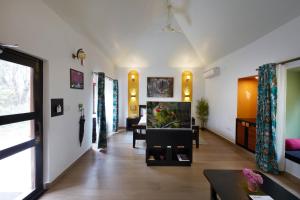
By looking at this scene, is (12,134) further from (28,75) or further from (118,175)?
(118,175)

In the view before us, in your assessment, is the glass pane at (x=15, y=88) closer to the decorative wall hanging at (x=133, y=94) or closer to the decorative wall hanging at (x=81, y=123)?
the decorative wall hanging at (x=81, y=123)

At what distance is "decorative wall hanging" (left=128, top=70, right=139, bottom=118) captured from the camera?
7.27 meters

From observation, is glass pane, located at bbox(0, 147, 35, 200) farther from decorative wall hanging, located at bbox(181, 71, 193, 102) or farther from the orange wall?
decorative wall hanging, located at bbox(181, 71, 193, 102)

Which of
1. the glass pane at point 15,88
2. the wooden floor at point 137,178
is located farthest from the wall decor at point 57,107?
the wooden floor at point 137,178

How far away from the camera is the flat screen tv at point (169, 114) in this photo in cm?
343

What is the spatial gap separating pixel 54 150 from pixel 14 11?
202 cm

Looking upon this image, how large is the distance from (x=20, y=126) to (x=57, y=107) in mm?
689

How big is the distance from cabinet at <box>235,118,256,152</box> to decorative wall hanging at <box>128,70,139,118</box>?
4.09 metres

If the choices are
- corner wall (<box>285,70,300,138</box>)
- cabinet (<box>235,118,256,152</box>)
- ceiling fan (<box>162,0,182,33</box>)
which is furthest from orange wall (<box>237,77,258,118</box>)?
ceiling fan (<box>162,0,182,33</box>)

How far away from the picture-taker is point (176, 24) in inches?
198

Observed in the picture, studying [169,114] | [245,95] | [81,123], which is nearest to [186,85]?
[245,95]

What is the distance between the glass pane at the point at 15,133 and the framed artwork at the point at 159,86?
5.28m

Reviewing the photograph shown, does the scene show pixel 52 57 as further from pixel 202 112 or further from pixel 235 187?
pixel 202 112

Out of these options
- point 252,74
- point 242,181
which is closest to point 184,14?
point 252,74
